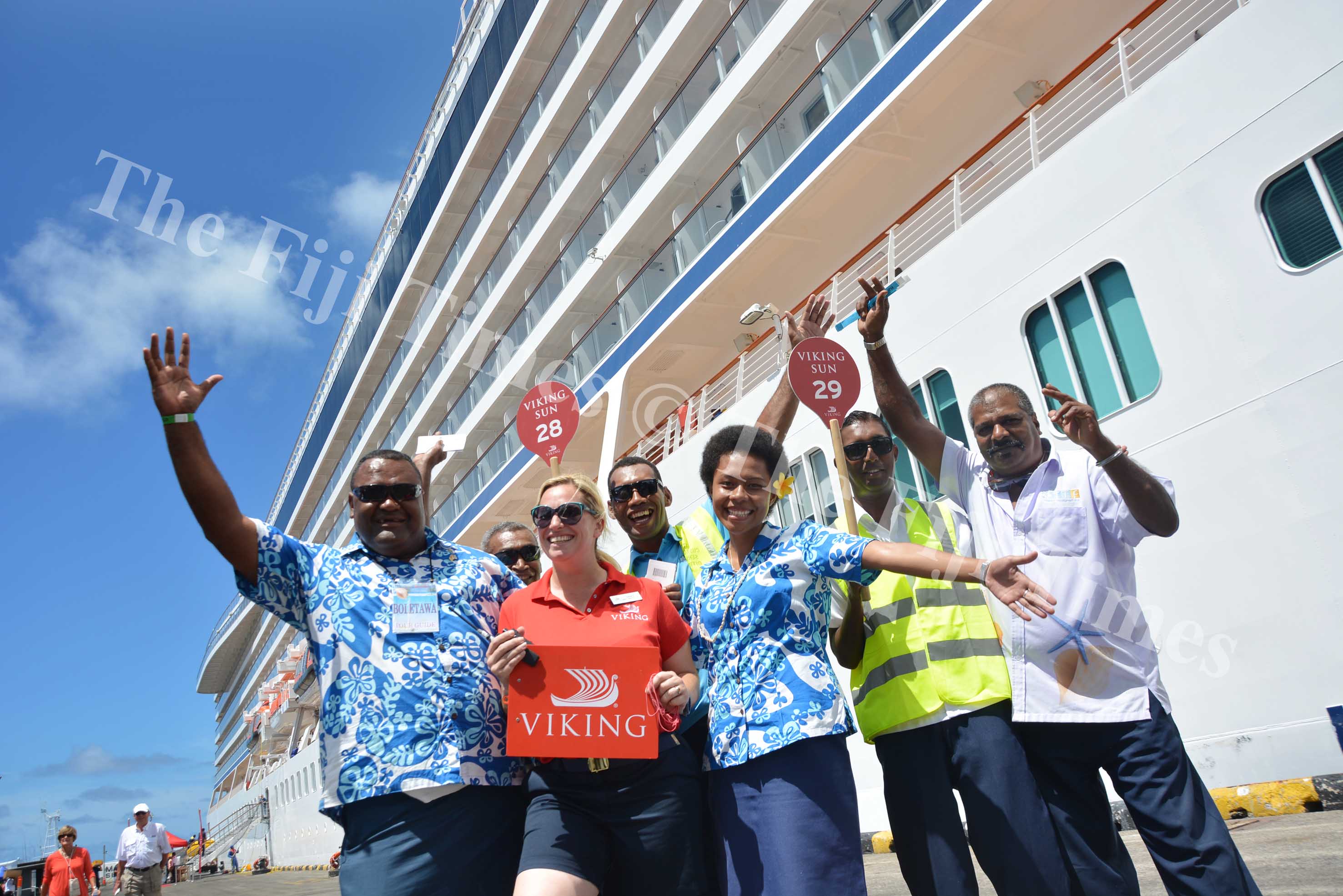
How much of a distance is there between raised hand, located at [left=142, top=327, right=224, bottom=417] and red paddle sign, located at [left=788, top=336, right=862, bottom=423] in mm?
1918

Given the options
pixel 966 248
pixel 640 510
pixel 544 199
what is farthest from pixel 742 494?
pixel 544 199

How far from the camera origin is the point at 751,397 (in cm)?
1024

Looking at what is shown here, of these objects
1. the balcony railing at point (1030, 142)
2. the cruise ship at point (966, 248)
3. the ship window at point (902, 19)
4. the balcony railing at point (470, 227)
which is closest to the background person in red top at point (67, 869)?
the cruise ship at point (966, 248)

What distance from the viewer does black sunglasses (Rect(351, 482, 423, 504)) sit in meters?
2.38

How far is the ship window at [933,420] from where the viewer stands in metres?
7.27

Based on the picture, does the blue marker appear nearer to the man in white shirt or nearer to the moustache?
the moustache

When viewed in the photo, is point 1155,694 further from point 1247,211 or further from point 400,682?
point 1247,211

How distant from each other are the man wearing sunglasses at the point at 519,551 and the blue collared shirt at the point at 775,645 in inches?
61.1

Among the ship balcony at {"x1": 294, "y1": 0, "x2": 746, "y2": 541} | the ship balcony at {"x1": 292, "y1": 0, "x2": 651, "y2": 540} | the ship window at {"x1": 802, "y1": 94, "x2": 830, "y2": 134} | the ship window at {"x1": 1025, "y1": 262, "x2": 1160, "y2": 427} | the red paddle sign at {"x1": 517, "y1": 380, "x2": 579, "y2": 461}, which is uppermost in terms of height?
the ship balcony at {"x1": 292, "y1": 0, "x2": 651, "y2": 540}

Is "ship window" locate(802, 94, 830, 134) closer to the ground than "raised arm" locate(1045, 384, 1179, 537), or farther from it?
farther from it

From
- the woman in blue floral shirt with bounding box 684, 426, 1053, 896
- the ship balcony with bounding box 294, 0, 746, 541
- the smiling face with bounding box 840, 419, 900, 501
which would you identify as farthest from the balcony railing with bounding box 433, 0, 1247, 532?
the woman in blue floral shirt with bounding box 684, 426, 1053, 896

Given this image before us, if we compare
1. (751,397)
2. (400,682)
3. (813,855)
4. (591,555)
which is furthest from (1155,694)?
(751,397)

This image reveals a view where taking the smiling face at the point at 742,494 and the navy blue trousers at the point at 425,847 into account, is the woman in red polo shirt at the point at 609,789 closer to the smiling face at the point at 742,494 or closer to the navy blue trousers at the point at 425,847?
the navy blue trousers at the point at 425,847

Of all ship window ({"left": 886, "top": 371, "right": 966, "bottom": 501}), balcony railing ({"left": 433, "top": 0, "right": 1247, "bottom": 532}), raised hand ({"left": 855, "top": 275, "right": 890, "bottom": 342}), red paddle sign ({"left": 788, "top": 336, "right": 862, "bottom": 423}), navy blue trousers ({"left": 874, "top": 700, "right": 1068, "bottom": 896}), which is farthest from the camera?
ship window ({"left": 886, "top": 371, "right": 966, "bottom": 501})
